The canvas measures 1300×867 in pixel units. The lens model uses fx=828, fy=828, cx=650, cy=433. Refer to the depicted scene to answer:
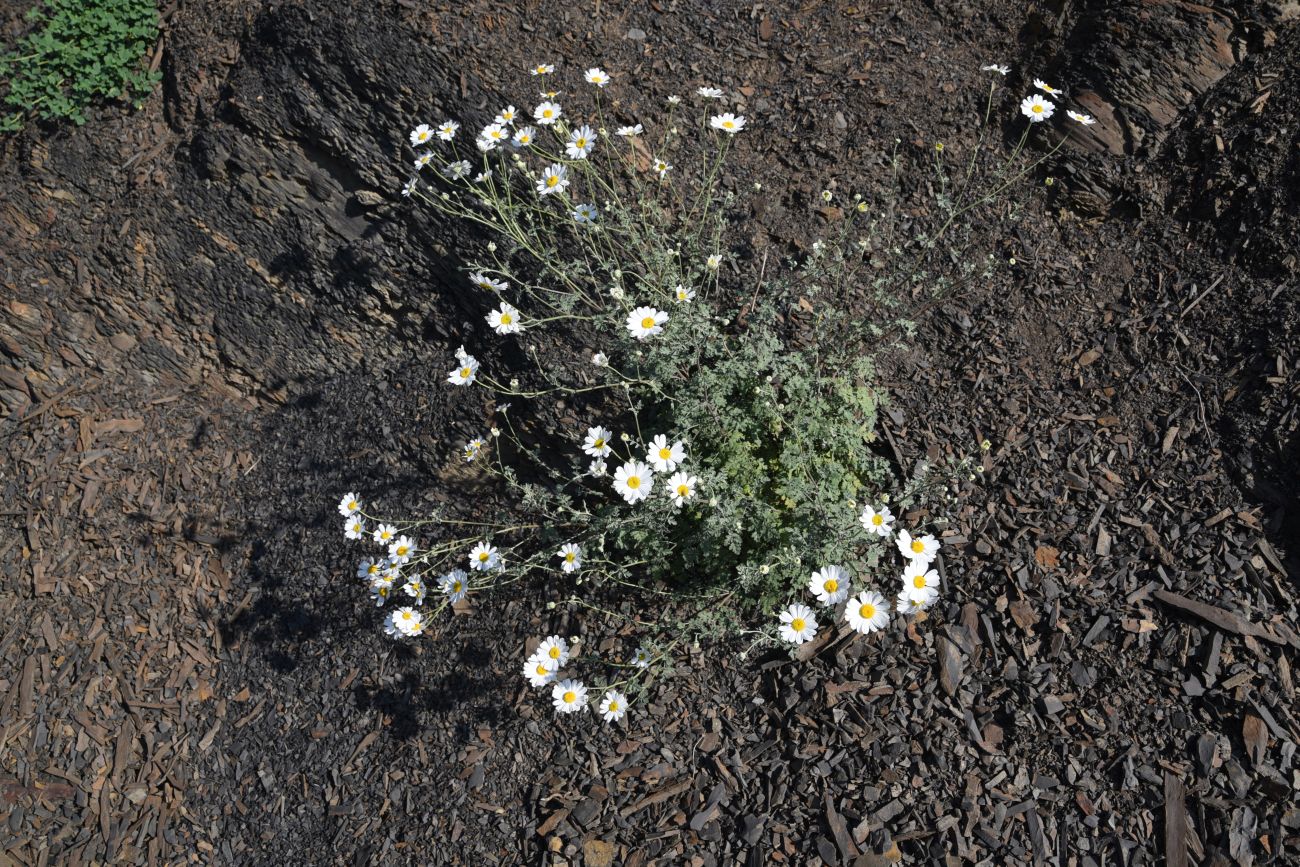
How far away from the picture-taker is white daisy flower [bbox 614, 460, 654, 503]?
282cm

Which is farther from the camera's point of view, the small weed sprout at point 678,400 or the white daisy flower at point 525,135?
the white daisy flower at point 525,135

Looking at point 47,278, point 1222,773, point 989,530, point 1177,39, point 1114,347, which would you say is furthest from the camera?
point 47,278

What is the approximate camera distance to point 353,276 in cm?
440

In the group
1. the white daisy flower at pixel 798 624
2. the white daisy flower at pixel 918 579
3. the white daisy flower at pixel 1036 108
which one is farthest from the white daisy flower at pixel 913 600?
the white daisy flower at pixel 1036 108

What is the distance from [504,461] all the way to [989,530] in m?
2.17

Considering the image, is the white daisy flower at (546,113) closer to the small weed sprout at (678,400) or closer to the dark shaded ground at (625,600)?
the small weed sprout at (678,400)

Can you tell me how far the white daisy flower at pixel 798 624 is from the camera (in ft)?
9.03

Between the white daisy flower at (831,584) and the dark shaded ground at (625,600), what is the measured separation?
480 millimetres

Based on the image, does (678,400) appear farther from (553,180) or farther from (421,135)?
(421,135)

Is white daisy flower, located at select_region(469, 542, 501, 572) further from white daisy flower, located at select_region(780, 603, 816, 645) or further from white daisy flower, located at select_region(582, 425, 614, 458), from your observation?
white daisy flower, located at select_region(780, 603, 816, 645)

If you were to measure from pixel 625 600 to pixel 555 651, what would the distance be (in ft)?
1.32

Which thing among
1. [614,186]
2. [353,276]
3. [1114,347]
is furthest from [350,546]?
[1114,347]

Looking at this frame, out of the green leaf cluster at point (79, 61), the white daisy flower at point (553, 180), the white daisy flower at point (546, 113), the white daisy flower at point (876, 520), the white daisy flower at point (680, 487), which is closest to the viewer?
the white daisy flower at point (876, 520)

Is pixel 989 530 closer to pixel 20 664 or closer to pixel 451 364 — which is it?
pixel 451 364
